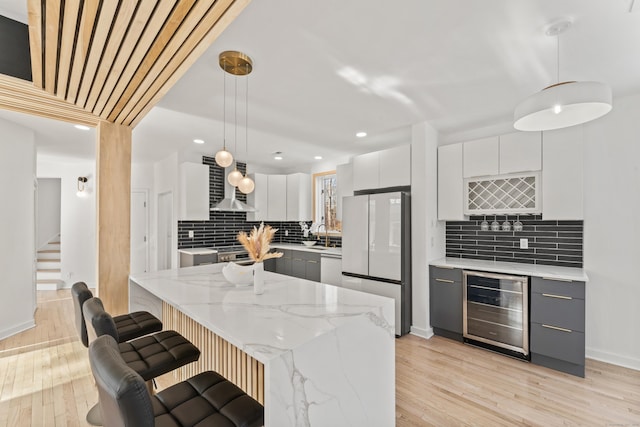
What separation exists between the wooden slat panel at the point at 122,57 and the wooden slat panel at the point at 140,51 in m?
0.01

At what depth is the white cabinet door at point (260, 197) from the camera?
5.58 meters

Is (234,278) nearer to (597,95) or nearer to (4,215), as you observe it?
(597,95)

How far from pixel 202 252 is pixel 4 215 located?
232cm

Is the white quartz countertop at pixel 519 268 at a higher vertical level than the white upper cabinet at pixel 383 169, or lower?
lower

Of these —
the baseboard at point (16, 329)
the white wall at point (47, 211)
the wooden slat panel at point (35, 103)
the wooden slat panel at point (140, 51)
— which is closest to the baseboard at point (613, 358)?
the wooden slat panel at point (140, 51)

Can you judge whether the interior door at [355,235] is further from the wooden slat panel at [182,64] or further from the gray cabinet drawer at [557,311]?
the wooden slat panel at [182,64]

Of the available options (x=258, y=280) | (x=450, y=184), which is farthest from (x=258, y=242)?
(x=450, y=184)

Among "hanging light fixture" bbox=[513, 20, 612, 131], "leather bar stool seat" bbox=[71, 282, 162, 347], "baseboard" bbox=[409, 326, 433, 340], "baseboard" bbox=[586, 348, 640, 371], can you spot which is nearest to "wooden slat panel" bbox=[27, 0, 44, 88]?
"leather bar stool seat" bbox=[71, 282, 162, 347]

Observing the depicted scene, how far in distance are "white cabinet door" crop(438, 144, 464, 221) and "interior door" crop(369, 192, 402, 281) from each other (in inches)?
24.9

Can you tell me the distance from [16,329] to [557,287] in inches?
238

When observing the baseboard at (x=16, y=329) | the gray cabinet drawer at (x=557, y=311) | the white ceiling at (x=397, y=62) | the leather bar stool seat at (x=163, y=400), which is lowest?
the baseboard at (x=16, y=329)

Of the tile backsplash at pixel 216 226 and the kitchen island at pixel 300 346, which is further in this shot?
the tile backsplash at pixel 216 226

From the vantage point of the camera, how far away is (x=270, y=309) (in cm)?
168

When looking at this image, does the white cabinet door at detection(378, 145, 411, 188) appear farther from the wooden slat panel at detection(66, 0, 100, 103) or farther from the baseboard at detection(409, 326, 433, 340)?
the wooden slat panel at detection(66, 0, 100, 103)
